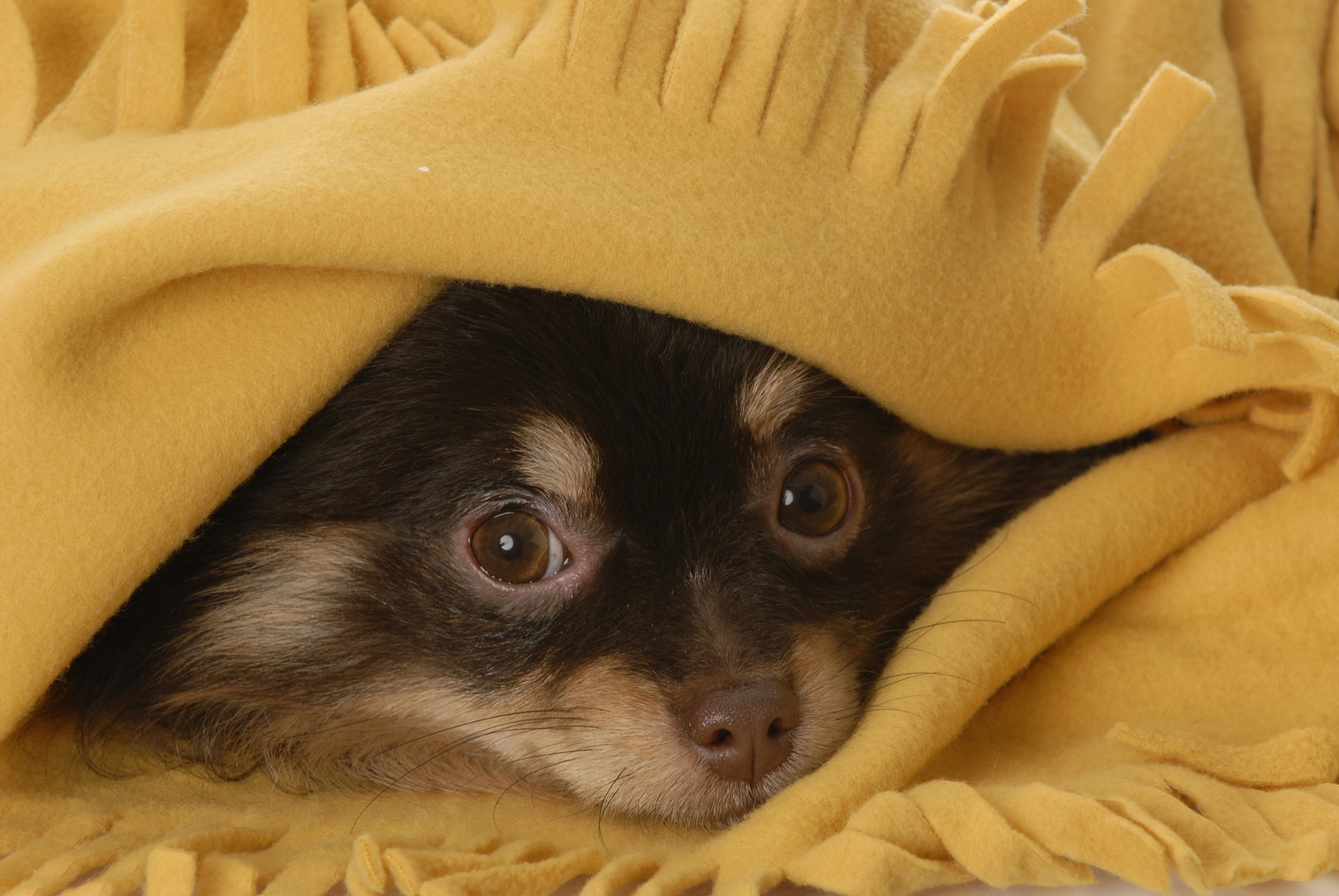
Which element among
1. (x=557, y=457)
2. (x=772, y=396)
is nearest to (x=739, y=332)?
(x=772, y=396)

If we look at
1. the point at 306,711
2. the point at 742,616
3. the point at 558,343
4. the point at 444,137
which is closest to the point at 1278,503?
the point at 742,616

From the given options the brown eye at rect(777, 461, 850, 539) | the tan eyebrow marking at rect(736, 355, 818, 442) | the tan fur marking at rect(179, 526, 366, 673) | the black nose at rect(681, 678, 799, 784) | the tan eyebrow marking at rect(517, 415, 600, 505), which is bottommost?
the tan fur marking at rect(179, 526, 366, 673)

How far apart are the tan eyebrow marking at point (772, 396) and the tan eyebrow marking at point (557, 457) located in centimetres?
28

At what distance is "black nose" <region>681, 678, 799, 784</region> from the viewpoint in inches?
72.1

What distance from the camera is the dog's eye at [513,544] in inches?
79.7

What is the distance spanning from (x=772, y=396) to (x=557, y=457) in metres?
0.39

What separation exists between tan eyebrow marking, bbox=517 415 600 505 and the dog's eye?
0.09m

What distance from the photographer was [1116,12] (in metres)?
2.84

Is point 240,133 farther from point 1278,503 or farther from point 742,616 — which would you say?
point 1278,503

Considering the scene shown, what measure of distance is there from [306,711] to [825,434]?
1.08 metres

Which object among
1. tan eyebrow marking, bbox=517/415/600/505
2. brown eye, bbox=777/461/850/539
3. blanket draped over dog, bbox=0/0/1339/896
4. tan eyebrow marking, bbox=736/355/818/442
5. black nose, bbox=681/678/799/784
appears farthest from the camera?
brown eye, bbox=777/461/850/539

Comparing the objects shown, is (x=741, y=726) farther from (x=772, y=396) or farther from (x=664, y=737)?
(x=772, y=396)

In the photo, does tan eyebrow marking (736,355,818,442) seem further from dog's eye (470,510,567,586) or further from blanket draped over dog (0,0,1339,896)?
dog's eye (470,510,567,586)

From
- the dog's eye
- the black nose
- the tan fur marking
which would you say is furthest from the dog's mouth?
the tan fur marking
